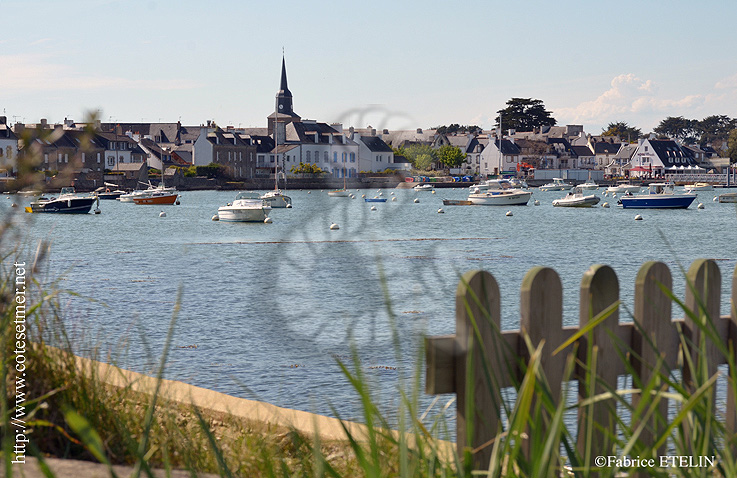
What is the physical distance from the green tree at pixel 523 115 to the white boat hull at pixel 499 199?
2742 inches

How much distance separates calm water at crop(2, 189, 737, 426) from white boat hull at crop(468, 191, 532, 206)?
19084mm

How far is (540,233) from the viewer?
1578 inches

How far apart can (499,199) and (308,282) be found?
4938cm

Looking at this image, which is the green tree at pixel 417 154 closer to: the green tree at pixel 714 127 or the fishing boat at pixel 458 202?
the fishing boat at pixel 458 202

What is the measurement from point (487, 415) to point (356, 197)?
180 inches

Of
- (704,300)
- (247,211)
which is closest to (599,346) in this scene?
(704,300)

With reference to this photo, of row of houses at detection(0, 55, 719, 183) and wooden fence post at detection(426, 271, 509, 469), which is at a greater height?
row of houses at detection(0, 55, 719, 183)

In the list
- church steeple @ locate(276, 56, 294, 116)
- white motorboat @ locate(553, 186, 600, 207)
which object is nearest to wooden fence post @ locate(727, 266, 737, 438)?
white motorboat @ locate(553, 186, 600, 207)

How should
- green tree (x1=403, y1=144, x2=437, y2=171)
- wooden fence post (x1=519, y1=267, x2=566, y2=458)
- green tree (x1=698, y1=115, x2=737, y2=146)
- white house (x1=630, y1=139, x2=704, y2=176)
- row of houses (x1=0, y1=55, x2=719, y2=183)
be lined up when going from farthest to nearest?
green tree (x1=698, y1=115, x2=737, y2=146)
white house (x1=630, y1=139, x2=704, y2=176)
row of houses (x1=0, y1=55, x2=719, y2=183)
green tree (x1=403, y1=144, x2=437, y2=171)
wooden fence post (x1=519, y1=267, x2=566, y2=458)

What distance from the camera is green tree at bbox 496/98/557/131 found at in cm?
13400

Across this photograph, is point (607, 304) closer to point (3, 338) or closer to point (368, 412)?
point (368, 412)

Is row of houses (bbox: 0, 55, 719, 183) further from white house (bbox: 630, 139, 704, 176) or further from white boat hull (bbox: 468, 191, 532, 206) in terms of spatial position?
white boat hull (bbox: 468, 191, 532, 206)

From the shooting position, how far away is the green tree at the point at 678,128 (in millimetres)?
167000

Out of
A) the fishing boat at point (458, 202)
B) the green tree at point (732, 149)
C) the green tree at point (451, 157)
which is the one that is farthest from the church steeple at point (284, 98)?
the green tree at point (732, 149)
